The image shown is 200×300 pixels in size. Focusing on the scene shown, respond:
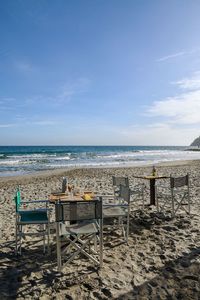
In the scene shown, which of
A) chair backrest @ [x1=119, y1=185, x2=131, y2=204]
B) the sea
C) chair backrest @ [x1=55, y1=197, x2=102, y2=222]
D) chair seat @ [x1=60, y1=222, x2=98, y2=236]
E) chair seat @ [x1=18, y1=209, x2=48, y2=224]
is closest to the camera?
chair backrest @ [x1=55, y1=197, x2=102, y2=222]

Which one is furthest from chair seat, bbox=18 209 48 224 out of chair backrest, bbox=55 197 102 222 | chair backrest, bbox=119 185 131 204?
chair backrest, bbox=119 185 131 204

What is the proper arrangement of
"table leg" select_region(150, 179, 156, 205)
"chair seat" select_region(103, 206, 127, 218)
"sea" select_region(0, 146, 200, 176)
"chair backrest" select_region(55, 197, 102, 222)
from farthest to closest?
"sea" select_region(0, 146, 200, 176) → "table leg" select_region(150, 179, 156, 205) → "chair seat" select_region(103, 206, 127, 218) → "chair backrest" select_region(55, 197, 102, 222)

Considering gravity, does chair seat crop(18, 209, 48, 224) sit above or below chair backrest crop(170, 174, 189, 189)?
below

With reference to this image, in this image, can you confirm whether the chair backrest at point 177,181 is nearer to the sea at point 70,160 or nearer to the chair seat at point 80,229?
the chair seat at point 80,229

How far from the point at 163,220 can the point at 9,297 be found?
3822 millimetres

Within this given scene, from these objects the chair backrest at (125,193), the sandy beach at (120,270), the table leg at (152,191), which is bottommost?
the sandy beach at (120,270)

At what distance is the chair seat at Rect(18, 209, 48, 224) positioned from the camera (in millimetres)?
4808

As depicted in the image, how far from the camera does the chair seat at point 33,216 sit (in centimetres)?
481

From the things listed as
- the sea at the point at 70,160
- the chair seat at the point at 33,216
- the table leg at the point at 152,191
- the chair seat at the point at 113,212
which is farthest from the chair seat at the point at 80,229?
the sea at the point at 70,160

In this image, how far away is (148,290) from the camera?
3.62 meters

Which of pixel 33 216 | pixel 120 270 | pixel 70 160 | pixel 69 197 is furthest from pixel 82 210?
pixel 70 160

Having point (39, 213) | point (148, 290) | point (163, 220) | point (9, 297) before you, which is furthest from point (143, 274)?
point (163, 220)

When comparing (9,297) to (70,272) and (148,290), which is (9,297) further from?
(148,290)

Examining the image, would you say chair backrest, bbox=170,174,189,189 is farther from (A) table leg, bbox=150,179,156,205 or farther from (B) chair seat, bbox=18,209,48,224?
(B) chair seat, bbox=18,209,48,224
